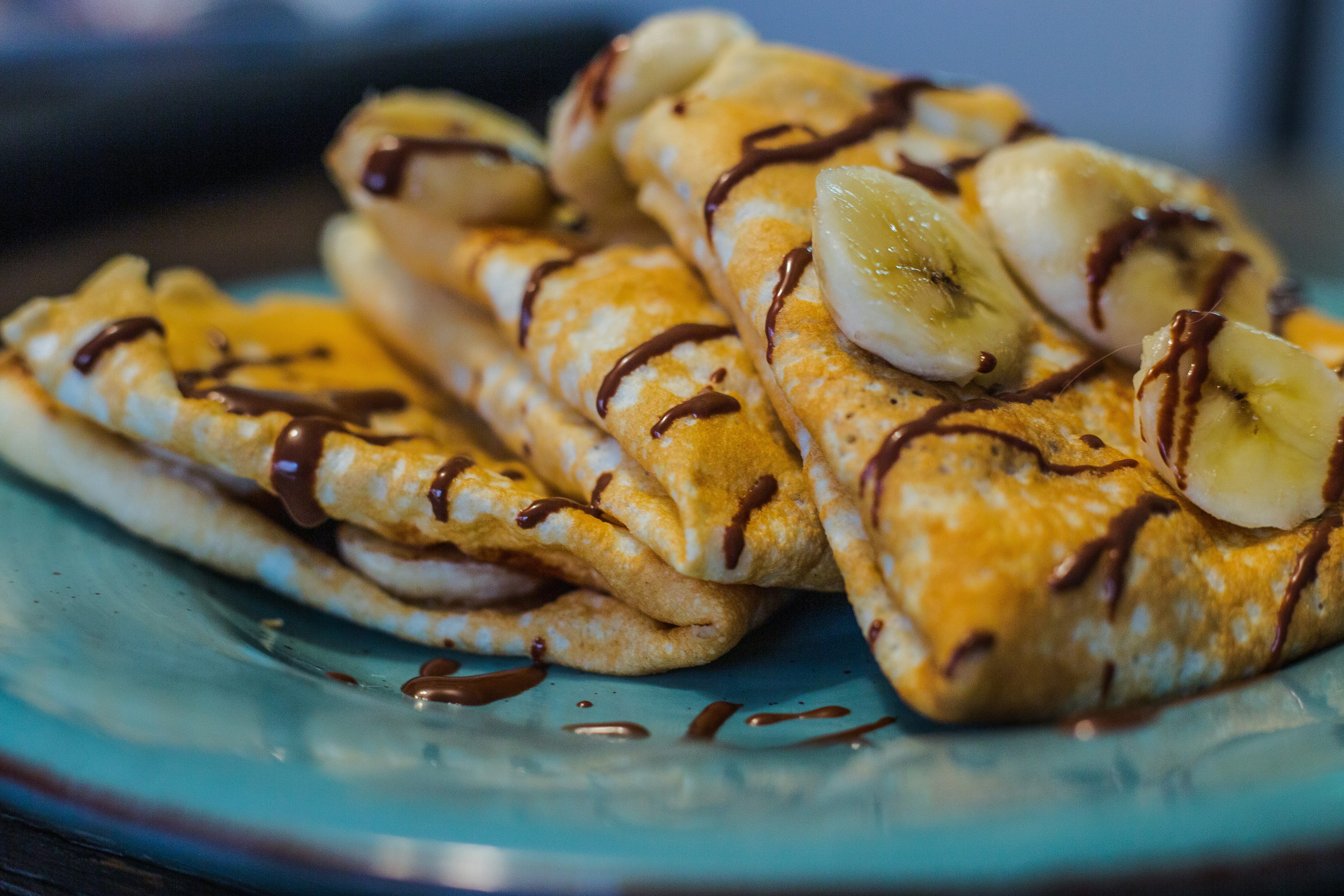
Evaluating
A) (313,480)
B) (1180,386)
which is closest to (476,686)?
(313,480)

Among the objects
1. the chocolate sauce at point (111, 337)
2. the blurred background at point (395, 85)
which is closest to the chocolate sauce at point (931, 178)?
the chocolate sauce at point (111, 337)

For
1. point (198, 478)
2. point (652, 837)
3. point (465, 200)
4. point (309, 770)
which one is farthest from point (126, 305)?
point (652, 837)

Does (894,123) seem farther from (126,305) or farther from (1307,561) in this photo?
(126,305)

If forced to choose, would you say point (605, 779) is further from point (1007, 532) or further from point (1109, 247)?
point (1109, 247)

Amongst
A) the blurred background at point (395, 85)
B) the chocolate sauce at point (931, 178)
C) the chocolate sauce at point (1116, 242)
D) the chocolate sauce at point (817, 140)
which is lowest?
the blurred background at point (395, 85)

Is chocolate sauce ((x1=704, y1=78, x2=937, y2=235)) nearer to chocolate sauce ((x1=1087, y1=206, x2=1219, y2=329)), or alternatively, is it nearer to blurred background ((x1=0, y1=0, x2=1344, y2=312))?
chocolate sauce ((x1=1087, y1=206, x2=1219, y2=329))

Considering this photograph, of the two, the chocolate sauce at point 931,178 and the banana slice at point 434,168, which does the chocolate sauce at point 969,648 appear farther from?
the banana slice at point 434,168
